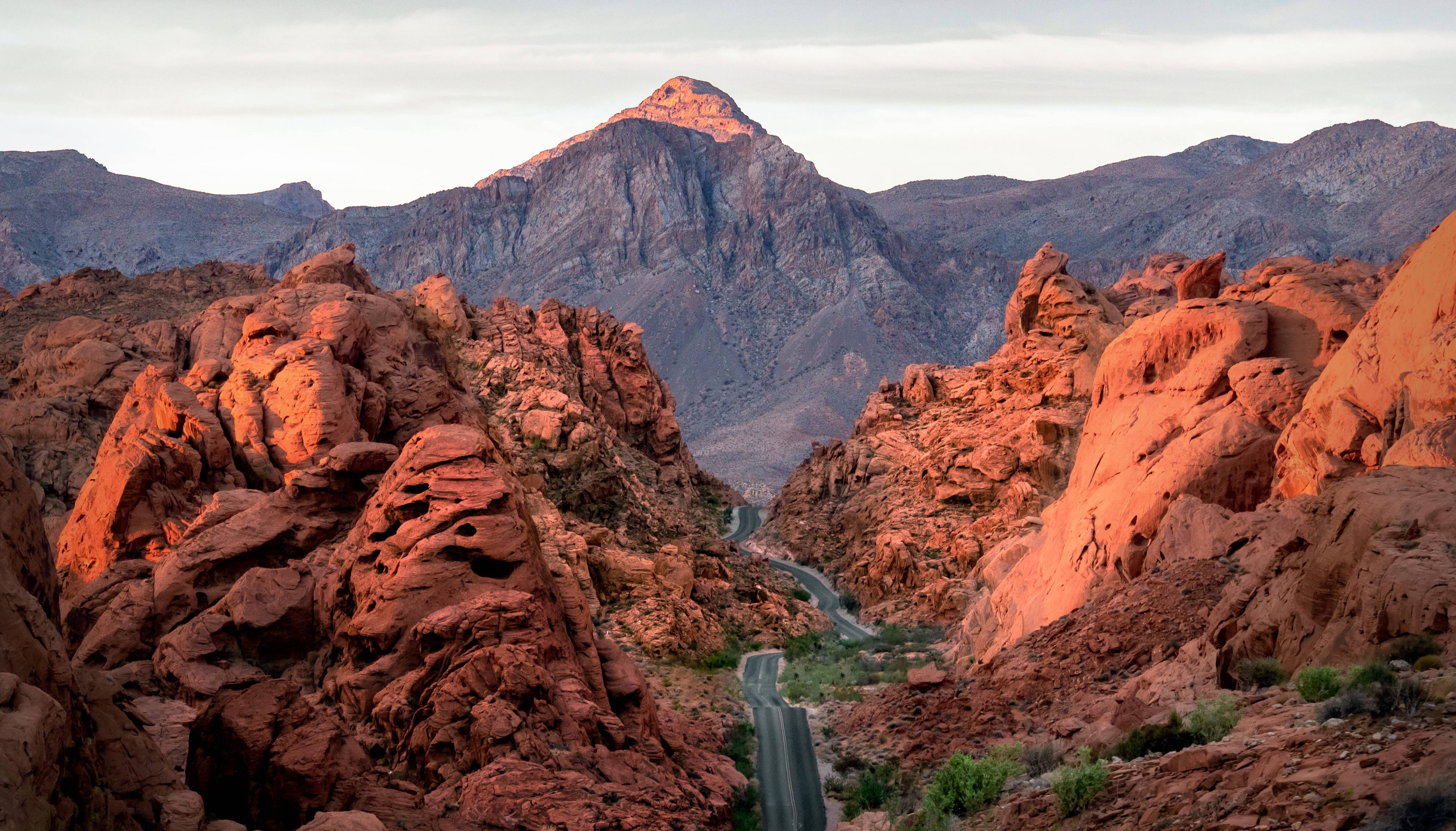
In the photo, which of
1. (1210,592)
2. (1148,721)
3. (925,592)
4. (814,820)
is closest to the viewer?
(1148,721)

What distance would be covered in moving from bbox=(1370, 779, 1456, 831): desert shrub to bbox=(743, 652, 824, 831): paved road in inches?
678

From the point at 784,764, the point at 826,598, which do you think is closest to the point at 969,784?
the point at 784,764

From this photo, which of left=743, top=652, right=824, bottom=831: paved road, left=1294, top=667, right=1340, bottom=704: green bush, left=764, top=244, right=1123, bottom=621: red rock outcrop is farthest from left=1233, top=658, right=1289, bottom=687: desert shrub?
left=764, top=244, right=1123, bottom=621: red rock outcrop

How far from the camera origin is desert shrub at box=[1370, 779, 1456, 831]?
9.44m

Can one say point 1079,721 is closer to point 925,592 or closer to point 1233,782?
point 1233,782

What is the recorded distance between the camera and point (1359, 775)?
11.1m

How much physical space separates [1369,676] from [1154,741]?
3.95 m

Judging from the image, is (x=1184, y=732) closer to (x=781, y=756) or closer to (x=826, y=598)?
(x=781, y=756)

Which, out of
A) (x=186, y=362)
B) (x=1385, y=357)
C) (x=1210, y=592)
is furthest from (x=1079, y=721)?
(x=186, y=362)

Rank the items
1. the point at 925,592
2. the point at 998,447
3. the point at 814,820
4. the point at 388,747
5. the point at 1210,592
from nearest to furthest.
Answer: the point at 388,747 → the point at 1210,592 → the point at 814,820 → the point at 925,592 → the point at 998,447

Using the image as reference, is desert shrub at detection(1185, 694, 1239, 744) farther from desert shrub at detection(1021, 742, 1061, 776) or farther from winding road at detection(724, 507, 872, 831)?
winding road at detection(724, 507, 872, 831)

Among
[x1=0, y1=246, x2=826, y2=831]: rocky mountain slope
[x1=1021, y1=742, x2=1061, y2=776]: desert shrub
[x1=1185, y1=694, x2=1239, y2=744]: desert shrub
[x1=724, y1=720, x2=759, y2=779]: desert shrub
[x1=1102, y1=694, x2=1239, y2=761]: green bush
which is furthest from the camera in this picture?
[x1=724, y1=720, x2=759, y2=779]: desert shrub

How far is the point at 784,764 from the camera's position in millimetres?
30812

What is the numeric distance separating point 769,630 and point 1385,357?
32553mm
